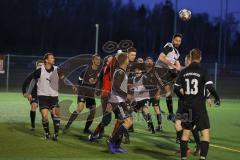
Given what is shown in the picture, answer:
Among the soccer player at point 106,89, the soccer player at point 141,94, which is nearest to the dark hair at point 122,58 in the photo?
the soccer player at point 106,89

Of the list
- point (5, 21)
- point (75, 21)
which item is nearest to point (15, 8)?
point (5, 21)

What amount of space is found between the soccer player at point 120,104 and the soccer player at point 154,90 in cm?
374

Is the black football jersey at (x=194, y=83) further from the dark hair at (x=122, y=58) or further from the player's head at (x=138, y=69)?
the player's head at (x=138, y=69)

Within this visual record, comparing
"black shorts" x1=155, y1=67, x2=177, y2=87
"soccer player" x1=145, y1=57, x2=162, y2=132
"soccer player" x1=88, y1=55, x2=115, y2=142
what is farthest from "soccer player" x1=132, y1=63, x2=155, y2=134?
"soccer player" x1=88, y1=55, x2=115, y2=142

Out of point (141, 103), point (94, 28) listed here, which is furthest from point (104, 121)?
point (94, 28)

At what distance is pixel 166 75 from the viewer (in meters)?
14.3

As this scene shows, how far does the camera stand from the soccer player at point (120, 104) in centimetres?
1078

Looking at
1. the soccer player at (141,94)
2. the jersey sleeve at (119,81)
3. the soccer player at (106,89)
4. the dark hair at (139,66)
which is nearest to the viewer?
the jersey sleeve at (119,81)

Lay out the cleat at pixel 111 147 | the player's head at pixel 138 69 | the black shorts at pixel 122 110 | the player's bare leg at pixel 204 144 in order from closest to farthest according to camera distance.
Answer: the player's bare leg at pixel 204 144 → the cleat at pixel 111 147 → the black shorts at pixel 122 110 → the player's head at pixel 138 69

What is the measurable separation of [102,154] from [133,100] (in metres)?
3.90

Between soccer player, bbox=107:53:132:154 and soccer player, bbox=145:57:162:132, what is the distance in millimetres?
3736

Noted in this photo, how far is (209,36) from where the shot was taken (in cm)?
10650

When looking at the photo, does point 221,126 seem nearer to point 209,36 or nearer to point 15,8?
point 15,8

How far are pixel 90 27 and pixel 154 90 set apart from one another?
79224mm
